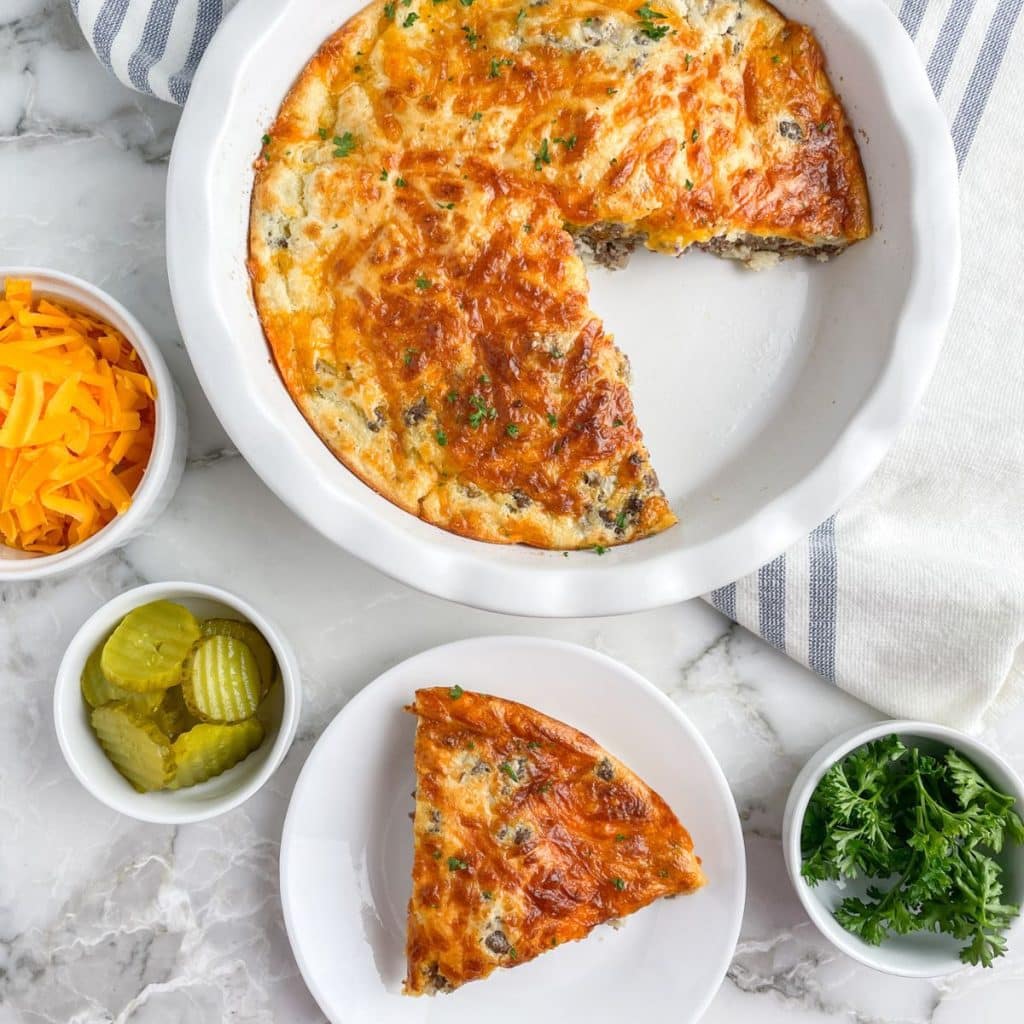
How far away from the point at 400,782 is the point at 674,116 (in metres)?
2.27

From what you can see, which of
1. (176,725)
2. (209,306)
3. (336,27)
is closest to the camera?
(209,306)

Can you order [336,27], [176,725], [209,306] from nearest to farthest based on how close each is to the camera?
[209,306] → [336,27] → [176,725]

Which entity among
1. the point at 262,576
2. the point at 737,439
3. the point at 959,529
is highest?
the point at 737,439

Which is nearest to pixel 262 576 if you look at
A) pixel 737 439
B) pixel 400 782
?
pixel 400 782

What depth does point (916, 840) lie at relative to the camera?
3.30m

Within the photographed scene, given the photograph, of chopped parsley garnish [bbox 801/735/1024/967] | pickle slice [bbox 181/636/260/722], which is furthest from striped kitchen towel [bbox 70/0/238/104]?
chopped parsley garnish [bbox 801/735/1024/967]

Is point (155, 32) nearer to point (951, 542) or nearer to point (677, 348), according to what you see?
point (677, 348)

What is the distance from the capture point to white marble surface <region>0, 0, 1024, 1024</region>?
360 cm

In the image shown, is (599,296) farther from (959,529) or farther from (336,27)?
(959,529)

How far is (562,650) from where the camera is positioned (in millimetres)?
3404

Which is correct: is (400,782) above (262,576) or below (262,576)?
below

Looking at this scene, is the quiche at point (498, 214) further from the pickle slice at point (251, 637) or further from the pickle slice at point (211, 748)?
the pickle slice at point (211, 748)

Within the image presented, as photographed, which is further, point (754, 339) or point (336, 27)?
point (754, 339)

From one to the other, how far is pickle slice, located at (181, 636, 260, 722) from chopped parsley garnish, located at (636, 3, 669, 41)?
2219 millimetres
